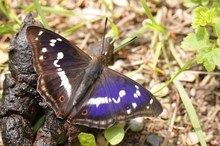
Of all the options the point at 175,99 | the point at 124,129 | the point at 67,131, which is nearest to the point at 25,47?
the point at 67,131

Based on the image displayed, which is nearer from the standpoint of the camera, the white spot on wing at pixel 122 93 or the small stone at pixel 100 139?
the white spot on wing at pixel 122 93

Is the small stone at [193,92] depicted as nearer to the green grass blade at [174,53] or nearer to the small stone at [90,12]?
the green grass blade at [174,53]

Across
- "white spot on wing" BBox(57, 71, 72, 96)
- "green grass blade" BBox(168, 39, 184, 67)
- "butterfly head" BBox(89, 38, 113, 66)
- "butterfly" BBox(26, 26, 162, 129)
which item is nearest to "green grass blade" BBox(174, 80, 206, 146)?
"green grass blade" BBox(168, 39, 184, 67)

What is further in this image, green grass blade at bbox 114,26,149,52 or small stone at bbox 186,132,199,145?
green grass blade at bbox 114,26,149,52

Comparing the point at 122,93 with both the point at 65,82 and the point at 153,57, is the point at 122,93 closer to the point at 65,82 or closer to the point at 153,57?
the point at 65,82

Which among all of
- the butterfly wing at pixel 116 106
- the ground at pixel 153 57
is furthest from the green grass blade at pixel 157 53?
the butterfly wing at pixel 116 106

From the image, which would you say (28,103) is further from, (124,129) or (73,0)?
(73,0)

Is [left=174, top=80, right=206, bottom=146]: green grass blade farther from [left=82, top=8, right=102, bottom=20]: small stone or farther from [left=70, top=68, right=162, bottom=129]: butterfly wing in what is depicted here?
[left=82, top=8, right=102, bottom=20]: small stone
